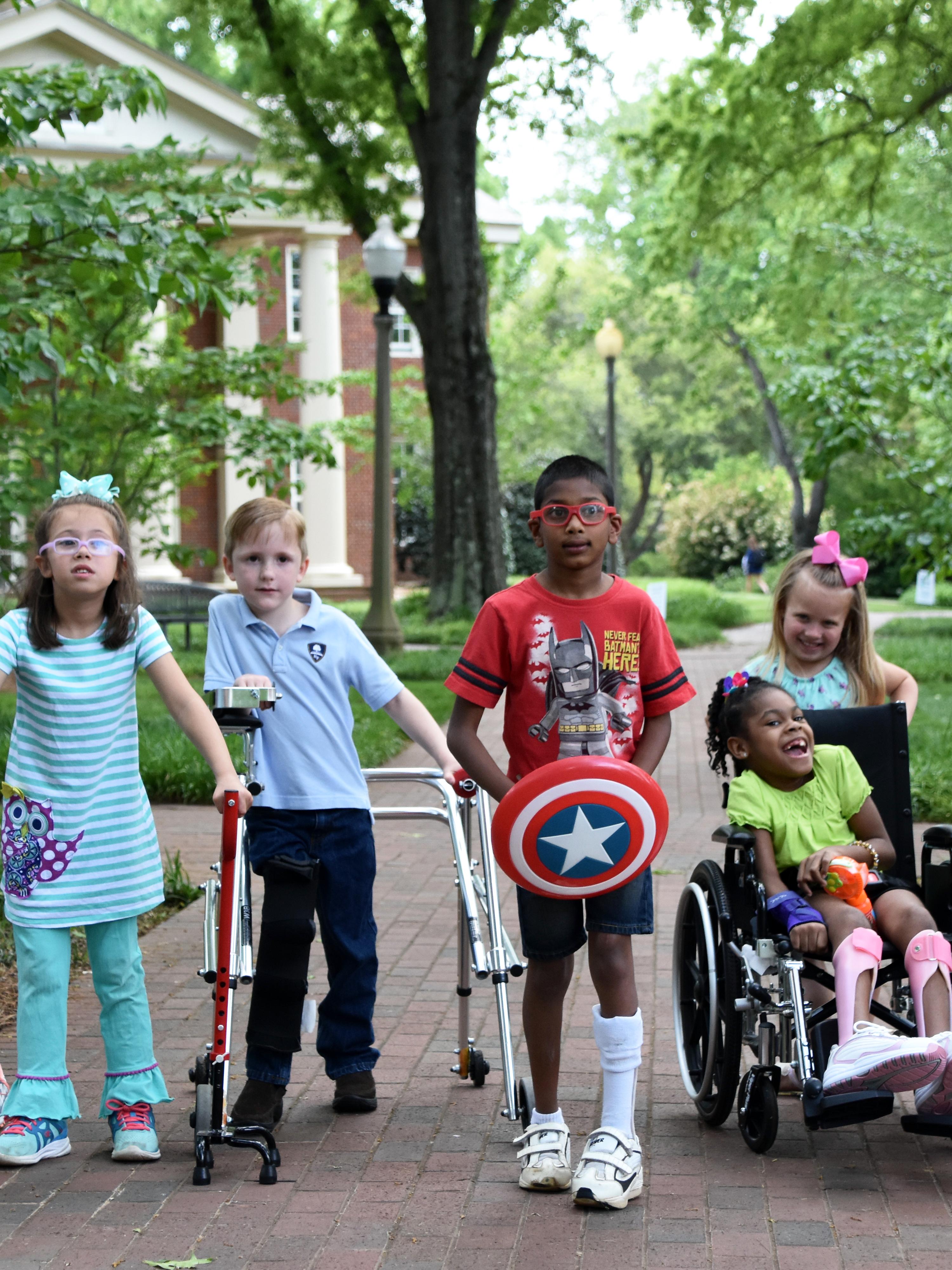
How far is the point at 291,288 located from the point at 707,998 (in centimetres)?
3018

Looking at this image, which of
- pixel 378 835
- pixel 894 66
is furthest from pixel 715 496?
pixel 378 835

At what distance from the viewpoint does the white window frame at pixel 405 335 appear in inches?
1336

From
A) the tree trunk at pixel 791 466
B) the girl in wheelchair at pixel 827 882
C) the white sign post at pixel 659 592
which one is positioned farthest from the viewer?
the tree trunk at pixel 791 466

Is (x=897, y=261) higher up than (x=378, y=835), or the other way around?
(x=897, y=261)

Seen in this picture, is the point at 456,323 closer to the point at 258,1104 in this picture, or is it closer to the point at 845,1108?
the point at 258,1104

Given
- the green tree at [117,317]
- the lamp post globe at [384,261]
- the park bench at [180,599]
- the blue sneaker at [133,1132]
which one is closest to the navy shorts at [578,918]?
the blue sneaker at [133,1132]

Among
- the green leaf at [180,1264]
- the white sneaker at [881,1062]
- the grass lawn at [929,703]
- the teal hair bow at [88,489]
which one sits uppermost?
the teal hair bow at [88,489]

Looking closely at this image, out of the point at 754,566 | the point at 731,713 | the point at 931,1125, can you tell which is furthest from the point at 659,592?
the point at 754,566

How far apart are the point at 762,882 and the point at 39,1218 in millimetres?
1997

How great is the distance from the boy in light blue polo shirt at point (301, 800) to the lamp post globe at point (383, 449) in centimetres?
1193

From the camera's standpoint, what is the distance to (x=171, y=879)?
A: 7.03 meters

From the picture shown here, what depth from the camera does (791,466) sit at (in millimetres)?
35875

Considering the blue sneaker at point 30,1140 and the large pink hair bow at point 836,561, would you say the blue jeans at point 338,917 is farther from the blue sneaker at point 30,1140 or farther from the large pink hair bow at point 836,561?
the large pink hair bow at point 836,561

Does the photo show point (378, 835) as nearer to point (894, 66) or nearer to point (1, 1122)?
Result: point (1, 1122)
